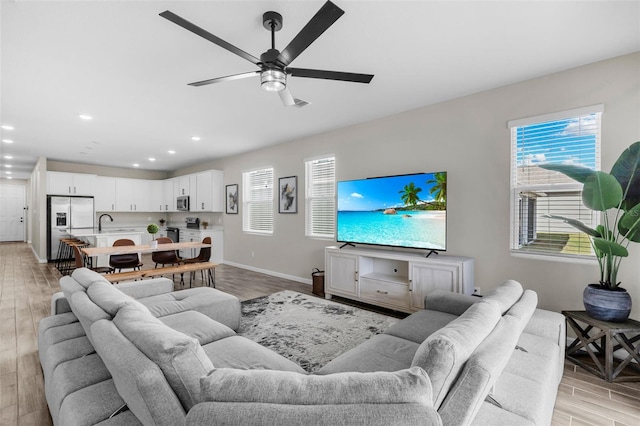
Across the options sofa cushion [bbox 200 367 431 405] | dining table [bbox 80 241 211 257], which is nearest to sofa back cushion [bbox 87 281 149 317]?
sofa cushion [bbox 200 367 431 405]

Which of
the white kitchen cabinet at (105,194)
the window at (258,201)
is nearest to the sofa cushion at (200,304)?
the window at (258,201)

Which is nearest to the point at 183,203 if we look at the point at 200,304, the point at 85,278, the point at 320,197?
the point at 320,197

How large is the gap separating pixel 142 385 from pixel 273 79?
1.90 meters

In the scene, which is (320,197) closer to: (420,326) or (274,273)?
(274,273)

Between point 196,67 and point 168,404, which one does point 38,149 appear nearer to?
point 196,67

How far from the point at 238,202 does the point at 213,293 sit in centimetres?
414

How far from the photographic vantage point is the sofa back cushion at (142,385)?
3.10 feet

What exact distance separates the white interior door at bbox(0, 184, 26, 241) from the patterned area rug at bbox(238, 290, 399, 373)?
43.2 ft

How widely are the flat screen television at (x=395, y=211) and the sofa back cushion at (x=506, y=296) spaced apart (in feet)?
4.79

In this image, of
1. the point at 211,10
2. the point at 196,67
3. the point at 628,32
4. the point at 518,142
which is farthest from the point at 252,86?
the point at 628,32

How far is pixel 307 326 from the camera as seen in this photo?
3.37 m

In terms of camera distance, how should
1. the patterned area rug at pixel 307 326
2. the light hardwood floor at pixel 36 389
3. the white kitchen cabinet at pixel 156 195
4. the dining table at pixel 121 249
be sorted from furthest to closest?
the white kitchen cabinet at pixel 156 195 < the dining table at pixel 121 249 < the patterned area rug at pixel 307 326 < the light hardwood floor at pixel 36 389

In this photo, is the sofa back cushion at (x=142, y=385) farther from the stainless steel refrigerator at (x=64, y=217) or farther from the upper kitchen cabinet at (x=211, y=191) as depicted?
the stainless steel refrigerator at (x=64, y=217)

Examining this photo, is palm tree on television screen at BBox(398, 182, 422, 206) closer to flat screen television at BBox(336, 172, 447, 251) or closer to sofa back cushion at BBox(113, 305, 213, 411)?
flat screen television at BBox(336, 172, 447, 251)
